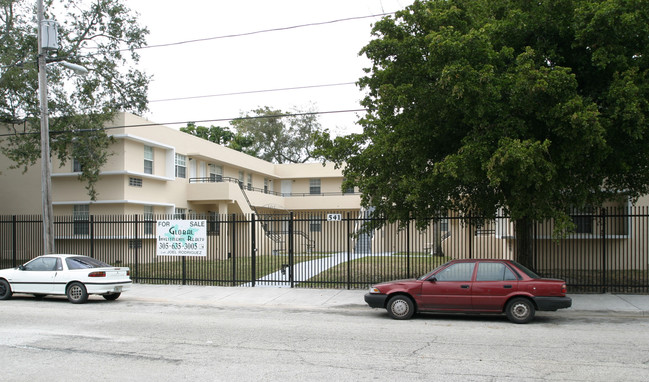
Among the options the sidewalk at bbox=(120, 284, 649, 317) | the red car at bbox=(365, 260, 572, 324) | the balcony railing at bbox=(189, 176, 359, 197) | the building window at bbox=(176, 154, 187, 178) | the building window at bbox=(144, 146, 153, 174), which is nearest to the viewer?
the red car at bbox=(365, 260, 572, 324)

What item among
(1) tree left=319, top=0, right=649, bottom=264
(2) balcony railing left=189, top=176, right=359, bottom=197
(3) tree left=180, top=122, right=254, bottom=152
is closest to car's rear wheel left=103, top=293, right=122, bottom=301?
(1) tree left=319, top=0, right=649, bottom=264

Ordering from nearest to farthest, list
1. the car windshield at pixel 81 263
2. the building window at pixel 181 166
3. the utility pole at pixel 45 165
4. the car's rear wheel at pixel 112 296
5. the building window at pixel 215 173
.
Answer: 1. the car windshield at pixel 81 263
2. the car's rear wheel at pixel 112 296
3. the utility pole at pixel 45 165
4. the building window at pixel 181 166
5. the building window at pixel 215 173

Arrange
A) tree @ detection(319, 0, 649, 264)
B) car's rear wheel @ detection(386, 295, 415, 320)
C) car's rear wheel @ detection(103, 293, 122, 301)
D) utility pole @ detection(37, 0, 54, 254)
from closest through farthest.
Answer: car's rear wheel @ detection(386, 295, 415, 320), tree @ detection(319, 0, 649, 264), car's rear wheel @ detection(103, 293, 122, 301), utility pole @ detection(37, 0, 54, 254)

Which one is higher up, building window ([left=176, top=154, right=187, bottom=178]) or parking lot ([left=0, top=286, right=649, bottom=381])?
building window ([left=176, top=154, right=187, bottom=178])

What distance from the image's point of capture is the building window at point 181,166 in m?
32.3

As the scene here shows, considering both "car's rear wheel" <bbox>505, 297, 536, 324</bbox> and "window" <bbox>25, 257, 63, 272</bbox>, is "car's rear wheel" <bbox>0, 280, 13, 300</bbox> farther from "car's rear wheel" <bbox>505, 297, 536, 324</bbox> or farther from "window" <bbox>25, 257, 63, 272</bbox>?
"car's rear wheel" <bbox>505, 297, 536, 324</bbox>

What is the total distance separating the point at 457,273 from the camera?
1180 centimetres

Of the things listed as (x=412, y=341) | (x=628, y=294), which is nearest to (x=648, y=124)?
(x=628, y=294)

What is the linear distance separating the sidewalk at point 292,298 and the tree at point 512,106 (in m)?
2.42

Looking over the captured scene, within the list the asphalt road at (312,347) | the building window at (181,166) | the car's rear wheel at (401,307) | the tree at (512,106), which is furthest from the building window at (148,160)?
the car's rear wheel at (401,307)

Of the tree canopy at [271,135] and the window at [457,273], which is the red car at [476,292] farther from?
the tree canopy at [271,135]

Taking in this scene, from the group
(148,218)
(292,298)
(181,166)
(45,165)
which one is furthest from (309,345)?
(181,166)

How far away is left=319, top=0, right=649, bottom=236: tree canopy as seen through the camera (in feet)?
39.7

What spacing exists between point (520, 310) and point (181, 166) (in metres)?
25.2
